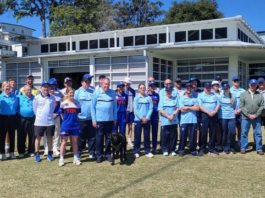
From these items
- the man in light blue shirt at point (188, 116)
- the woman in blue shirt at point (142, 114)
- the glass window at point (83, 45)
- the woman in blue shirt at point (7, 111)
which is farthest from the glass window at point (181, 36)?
the woman in blue shirt at point (7, 111)

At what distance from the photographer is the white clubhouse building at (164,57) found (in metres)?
15.1

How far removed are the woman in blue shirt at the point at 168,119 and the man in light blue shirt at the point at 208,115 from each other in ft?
2.21

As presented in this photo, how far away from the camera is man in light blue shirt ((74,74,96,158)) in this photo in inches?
274

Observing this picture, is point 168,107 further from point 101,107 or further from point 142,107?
point 101,107

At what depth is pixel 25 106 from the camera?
7109 mm

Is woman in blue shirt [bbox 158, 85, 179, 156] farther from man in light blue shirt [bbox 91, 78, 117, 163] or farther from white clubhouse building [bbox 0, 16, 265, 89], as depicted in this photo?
white clubhouse building [bbox 0, 16, 265, 89]

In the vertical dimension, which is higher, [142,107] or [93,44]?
[93,44]

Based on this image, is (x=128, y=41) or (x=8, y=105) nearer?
(x=8, y=105)

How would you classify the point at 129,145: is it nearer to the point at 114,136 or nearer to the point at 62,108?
the point at 114,136

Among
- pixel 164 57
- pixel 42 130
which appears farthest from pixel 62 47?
pixel 42 130

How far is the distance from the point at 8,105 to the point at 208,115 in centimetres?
486

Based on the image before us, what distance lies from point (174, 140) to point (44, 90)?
3.35 metres

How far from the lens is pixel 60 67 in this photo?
1833 cm

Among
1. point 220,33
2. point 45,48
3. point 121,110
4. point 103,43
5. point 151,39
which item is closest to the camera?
point 121,110
